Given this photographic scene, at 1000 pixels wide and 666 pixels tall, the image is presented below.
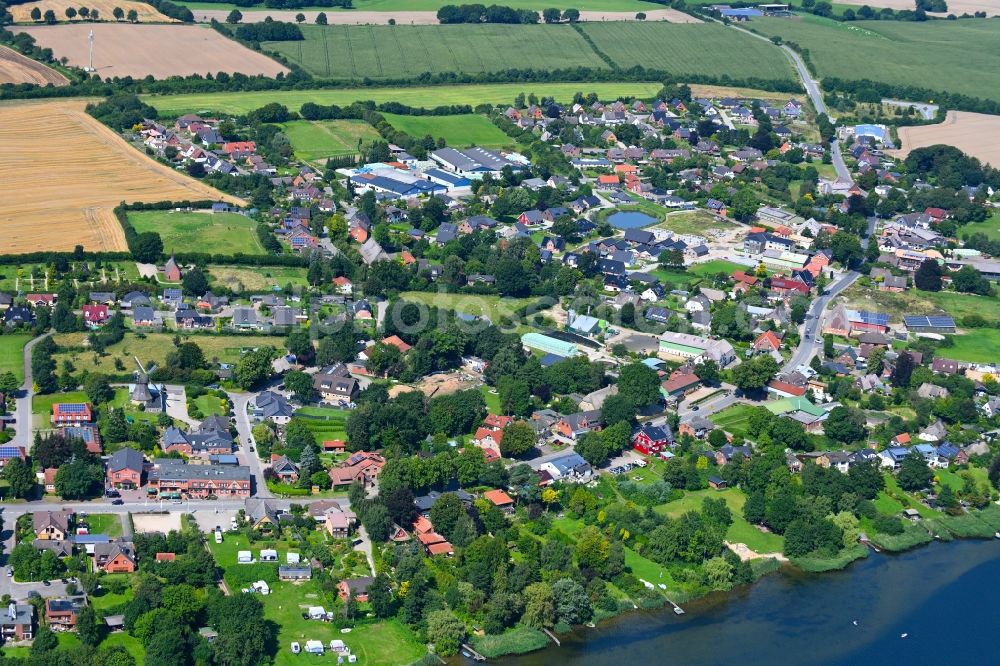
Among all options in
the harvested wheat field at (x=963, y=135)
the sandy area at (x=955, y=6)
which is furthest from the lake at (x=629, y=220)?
the sandy area at (x=955, y=6)

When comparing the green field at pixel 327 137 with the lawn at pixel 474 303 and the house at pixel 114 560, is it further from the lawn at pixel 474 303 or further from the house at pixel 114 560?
the house at pixel 114 560

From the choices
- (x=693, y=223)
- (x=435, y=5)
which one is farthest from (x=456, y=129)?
(x=435, y=5)

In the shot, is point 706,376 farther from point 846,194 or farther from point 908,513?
point 846,194

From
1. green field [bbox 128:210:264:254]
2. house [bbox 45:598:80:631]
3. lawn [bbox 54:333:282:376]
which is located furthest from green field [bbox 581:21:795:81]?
house [bbox 45:598:80:631]

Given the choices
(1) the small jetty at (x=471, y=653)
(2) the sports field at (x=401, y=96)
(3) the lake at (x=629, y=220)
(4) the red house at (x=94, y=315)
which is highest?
(2) the sports field at (x=401, y=96)

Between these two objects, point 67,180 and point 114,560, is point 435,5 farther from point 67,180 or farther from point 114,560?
point 114,560

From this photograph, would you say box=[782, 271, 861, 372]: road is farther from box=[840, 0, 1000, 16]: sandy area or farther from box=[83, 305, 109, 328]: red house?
box=[840, 0, 1000, 16]: sandy area
